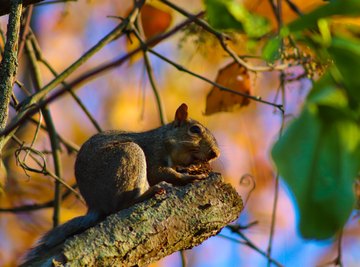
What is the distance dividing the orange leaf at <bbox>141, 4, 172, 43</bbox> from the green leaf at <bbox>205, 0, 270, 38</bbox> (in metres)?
3.04

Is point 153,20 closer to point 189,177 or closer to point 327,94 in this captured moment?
point 189,177

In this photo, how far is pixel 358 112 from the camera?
85cm

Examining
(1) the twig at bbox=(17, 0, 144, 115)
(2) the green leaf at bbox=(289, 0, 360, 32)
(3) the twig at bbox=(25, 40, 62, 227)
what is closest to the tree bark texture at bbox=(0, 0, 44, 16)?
(1) the twig at bbox=(17, 0, 144, 115)

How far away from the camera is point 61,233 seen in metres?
2.68

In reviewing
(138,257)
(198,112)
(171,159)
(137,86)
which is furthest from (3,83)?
(137,86)

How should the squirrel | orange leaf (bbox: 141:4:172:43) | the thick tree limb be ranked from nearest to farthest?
the thick tree limb, the squirrel, orange leaf (bbox: 141:4:172:43)

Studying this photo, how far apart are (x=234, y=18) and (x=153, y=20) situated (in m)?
3.08

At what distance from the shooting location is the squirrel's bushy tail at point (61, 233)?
8.45 ft

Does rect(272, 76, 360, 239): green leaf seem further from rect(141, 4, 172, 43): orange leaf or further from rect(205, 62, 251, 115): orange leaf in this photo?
rect(141, 4, 172, 43): orange leaf

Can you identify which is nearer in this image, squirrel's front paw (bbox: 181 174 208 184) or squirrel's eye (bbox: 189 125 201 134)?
squirrel's front paw (bbox: 181 174 208 184)

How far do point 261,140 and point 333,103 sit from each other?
5.29 metres

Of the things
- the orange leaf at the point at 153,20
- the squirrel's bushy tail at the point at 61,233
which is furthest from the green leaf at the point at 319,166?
the orange leaf at the point at 153,20

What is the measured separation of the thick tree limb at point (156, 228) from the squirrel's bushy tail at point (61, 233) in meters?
0.35

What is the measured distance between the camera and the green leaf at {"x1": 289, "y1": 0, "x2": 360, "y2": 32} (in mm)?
804
